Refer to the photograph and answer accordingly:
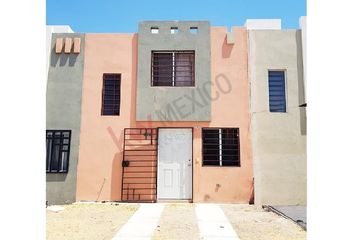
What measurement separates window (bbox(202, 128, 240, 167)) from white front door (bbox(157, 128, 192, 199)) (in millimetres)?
583

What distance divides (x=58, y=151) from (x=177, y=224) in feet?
18.0

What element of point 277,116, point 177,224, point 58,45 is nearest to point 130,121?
point 58,45

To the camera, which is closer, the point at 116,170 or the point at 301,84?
the point at 116,170

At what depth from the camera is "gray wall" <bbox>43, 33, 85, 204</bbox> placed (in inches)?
378

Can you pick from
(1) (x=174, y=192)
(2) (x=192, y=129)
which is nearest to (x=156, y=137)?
(2) (x=192, y=129)

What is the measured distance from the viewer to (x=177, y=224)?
6.23m

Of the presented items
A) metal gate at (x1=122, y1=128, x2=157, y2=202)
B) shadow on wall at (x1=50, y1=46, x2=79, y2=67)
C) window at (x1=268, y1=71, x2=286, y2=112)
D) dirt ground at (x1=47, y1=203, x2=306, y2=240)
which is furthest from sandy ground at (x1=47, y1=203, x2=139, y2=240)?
window at (x1=268, y1=71, x2=286, y2=112)

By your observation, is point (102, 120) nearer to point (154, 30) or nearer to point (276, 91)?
point (154, 30)

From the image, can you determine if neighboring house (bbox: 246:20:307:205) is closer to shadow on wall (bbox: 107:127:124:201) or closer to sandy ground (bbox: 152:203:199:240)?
sandy ground (bbox: 152:203:199:240)

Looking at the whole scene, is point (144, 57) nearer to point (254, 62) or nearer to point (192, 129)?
point (192, 129)

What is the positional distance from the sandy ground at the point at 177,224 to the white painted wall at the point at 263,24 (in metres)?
7.28

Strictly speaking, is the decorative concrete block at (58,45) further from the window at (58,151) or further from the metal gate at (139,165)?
the metal gate at (139,165)
